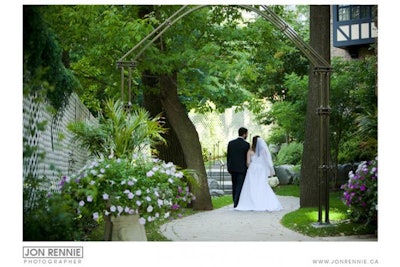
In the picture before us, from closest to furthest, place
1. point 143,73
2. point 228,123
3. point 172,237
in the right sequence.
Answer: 1. point 172,237
2. point 143,73
3. point 228,123

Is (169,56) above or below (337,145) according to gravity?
above

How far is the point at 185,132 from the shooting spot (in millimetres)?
9984

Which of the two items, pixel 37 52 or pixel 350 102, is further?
pixel 350 102

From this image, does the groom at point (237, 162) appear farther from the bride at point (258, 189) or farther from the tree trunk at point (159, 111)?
the tree trunk at point (159, 111)

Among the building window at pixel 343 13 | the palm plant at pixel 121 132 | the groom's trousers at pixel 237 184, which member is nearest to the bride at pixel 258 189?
the groom's trousers at pixel 237 184

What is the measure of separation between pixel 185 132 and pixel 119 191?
4027 mm

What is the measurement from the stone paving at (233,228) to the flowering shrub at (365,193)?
10.5 inches

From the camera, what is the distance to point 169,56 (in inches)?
365

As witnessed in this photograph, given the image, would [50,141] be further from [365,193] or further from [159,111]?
[365,193]

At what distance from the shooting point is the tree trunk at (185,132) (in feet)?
32.7
